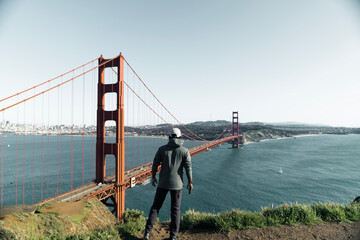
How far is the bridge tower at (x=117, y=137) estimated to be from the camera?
18000 millimetres

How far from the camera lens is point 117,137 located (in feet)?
59.6

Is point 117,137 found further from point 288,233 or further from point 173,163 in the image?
point 288,233

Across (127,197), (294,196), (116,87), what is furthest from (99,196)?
(294,196)

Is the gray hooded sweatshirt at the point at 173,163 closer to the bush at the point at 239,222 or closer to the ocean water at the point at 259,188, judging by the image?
A: the bush at the point at 239,222

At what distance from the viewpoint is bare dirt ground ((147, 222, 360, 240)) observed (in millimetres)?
4285

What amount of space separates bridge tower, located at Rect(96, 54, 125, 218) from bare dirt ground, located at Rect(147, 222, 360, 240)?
47.2ft

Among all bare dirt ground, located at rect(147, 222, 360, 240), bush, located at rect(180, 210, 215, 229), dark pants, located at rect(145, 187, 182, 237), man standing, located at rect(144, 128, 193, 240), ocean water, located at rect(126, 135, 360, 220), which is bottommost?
ocean water, located at rect(126, 135, 360, 220)

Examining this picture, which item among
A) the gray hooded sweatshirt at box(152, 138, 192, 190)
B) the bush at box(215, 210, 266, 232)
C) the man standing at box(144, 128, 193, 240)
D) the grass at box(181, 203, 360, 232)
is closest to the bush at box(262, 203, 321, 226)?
the grass at box(181, 203, 360, 232)

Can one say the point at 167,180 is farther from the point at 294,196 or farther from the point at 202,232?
the point at 294,196

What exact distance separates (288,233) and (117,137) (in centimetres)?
1645

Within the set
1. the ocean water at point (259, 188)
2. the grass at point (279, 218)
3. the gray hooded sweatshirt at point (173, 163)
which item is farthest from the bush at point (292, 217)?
the ocean water at point (259, 188)

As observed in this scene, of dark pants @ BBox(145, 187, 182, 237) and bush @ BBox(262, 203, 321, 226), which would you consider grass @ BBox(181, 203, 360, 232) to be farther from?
dark pants @ BBox(145, 187, 182, 237)

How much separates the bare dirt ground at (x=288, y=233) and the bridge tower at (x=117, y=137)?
14.4 metres

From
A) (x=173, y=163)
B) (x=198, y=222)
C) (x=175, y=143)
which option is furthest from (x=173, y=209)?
(x=198, y=222)
